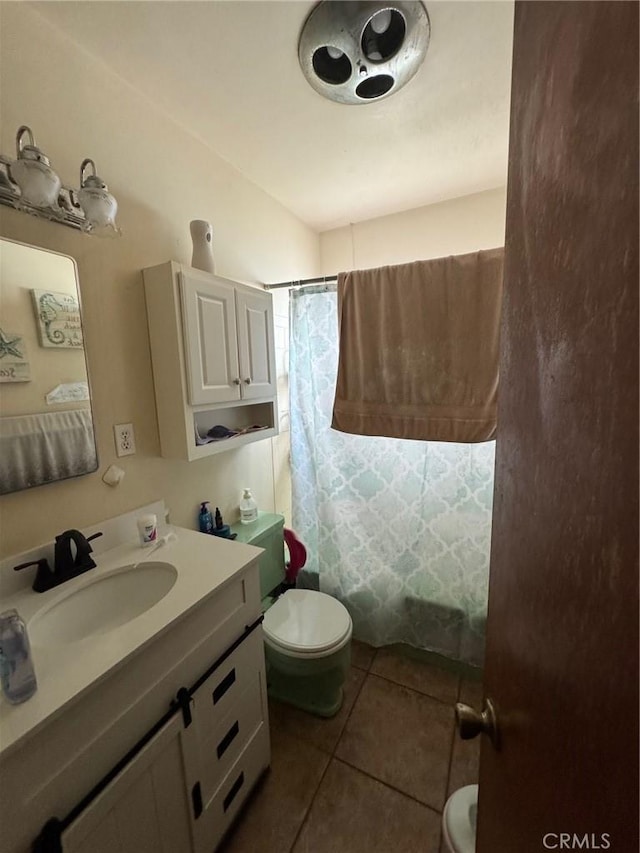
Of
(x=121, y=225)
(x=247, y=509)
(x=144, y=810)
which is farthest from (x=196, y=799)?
(x=121, y=225)

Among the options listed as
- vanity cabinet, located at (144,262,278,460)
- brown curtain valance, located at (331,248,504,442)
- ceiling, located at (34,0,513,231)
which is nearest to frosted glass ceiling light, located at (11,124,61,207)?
vanity cabinet, located at (144,262,278,460)

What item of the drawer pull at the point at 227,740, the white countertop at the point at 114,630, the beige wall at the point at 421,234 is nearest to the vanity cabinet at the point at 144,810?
the drawer pull at the point at 227,740

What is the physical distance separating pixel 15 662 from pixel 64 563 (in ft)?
1.32

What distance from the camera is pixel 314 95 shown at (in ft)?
3.87

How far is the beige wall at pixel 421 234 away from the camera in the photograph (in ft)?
6.09

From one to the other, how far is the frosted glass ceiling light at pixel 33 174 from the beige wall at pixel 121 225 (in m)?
0.09

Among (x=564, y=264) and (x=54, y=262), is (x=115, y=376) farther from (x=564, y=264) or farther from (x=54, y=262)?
(x=564, y=264)

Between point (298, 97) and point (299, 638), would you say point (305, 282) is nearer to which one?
point (298, 97)

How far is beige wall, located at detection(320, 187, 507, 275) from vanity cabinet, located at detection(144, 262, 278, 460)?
3.46 ft

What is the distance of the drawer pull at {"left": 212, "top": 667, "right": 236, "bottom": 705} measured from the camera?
3.16ft

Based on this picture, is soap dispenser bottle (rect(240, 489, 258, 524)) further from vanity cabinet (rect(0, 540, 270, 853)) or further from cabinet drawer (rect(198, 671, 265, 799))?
cabinet drawer (rect(198, 671, 265, 799))

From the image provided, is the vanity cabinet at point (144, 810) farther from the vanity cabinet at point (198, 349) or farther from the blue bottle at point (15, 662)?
the vanity cabinet at point (198, 349)

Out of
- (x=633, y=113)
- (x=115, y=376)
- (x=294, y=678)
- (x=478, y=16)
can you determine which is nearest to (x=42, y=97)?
(x=115, y=376)

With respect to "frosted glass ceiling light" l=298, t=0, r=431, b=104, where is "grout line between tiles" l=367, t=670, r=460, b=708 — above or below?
below
